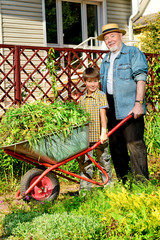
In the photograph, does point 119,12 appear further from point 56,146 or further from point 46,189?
point 56,146

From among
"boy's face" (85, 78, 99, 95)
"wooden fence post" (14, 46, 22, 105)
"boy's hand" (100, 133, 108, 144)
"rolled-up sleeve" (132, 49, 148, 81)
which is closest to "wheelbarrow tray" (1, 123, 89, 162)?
"boy's hand" (100, 133, 108, 144)

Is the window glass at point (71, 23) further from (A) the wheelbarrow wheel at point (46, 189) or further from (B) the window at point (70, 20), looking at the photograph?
(A) the wheelbarrow wheel at point (46, 189)

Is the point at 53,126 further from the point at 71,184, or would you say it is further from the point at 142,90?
the point at 71,184

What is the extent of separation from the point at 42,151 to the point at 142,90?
1.25m

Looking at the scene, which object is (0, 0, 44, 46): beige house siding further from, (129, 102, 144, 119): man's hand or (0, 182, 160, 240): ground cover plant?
(0, 182, 160, 240): ground cover plant

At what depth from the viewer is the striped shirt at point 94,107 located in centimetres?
362

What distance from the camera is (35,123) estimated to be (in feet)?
10.1

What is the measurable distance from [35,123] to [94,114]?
33.7 inches

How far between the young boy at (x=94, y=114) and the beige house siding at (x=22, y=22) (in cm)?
541

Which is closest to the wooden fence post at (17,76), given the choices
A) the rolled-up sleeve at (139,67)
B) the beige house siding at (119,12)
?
the rolled-up sleeve at (139,67)

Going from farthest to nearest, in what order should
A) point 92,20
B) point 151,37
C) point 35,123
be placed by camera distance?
point 92,20, point 151,37, point 35,123

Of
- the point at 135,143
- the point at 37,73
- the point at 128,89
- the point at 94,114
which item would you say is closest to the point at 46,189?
the point at 94,114

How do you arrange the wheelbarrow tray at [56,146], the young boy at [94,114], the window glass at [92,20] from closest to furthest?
1. the wheelbarrow tray at [56,146]
2. the young boy at [94,114]
3. the window glass at [92,20]

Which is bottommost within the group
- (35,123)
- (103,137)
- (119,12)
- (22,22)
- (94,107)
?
(103,137)
